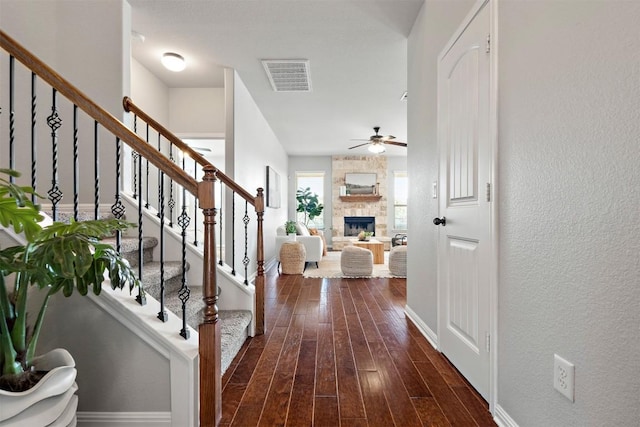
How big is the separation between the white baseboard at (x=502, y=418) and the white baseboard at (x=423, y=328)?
79 centimetres

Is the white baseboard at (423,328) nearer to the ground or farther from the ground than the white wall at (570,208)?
nearer to the ground

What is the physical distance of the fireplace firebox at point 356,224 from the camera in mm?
9688

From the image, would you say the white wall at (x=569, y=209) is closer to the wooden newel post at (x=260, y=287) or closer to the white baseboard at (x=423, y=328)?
the white baseboard at (x=423, y=328)

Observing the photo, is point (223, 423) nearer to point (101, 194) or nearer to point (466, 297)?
point (466, 297)

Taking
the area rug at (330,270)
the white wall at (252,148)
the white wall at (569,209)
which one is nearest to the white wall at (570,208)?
the white wall at (569,209)

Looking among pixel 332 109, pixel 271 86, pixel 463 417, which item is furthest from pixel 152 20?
pixel 463 417

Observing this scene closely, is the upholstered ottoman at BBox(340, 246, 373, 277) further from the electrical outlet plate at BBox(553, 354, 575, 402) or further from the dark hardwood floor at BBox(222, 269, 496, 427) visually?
the electrical outlet plate at BBox(553, 354, 575, 402)

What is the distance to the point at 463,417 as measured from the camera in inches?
61.4

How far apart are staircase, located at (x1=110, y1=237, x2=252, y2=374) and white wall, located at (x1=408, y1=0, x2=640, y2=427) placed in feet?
5.19

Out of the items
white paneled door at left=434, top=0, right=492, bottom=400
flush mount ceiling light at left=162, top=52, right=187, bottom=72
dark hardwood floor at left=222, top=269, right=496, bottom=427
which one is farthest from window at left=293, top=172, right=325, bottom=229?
white paneled door at left=434, top=0, right=492, bottom=400

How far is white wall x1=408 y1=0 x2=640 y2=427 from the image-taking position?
0.92 meters

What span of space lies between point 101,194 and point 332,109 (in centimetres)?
376

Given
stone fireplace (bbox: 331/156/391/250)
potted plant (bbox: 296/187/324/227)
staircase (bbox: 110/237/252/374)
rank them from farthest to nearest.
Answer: stone fireplace (bbox: 331/156/391/250) < potted plant (bbox: 296/187/324/227) < staircase (bbox: 110/237/252/374)

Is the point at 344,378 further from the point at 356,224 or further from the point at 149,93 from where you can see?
the point at 356,224
